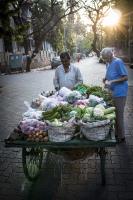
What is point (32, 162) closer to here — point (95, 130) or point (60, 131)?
point (60, 131)

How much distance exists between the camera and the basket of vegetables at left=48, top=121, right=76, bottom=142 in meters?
4.50

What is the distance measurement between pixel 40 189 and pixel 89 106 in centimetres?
144

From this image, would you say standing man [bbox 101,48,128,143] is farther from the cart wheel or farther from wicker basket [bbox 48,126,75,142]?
wicker basket [bbox 48,126,75,142]

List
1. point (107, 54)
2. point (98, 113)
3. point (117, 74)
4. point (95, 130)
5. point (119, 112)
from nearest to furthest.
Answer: point (95, 130) < point (98, 113) < point (107, 54) < point (117, 74) < point (119, 112)

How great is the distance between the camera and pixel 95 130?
4.45 m

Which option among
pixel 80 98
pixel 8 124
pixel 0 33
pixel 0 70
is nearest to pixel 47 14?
pixel 0 70

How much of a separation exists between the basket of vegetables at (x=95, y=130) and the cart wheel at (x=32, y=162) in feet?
3.80

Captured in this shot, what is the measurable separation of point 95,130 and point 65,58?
2611 mm

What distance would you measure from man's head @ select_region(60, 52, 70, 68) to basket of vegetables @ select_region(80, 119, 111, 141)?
8.11 feet

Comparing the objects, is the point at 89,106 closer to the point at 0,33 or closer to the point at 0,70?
the point at 0,33

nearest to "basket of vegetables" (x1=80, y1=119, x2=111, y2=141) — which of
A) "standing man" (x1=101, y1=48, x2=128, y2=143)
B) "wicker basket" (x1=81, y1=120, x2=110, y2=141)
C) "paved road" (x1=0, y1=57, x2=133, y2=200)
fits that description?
"wicker basket" (x1=81, y1=120, x2=110, y2=141)

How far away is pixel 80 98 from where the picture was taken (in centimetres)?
607

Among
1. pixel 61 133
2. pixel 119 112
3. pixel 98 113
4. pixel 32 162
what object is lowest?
pixel 32 162

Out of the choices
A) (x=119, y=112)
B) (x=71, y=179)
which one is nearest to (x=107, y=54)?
(x=119, y=112)
